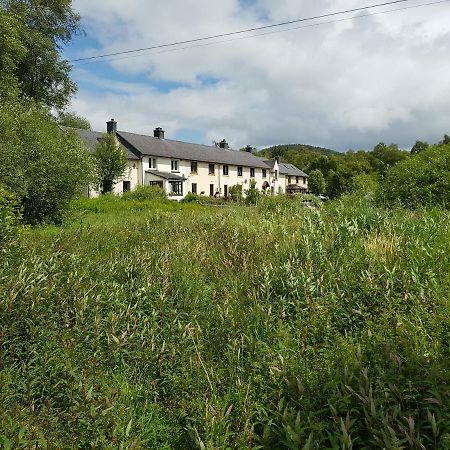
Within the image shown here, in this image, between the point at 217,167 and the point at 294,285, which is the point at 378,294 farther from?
the point at 217,167

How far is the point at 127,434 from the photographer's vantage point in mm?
2381

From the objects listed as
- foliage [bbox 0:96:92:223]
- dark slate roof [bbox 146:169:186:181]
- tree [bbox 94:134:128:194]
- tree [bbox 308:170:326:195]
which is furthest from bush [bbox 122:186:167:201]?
tree [bbox 308:170:326:195]

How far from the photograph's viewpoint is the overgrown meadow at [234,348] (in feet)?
8.16

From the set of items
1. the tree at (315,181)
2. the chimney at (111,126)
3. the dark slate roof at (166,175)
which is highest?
the chimney at (111,126)

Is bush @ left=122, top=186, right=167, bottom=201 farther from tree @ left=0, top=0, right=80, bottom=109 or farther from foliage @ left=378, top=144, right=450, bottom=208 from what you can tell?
foliage @ left=378, top=144, right=450, bottom=208

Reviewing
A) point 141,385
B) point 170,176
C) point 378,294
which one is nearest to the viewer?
point 141,385

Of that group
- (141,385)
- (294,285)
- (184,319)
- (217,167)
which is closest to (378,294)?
(294,285)

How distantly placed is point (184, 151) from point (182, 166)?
97.4 inches

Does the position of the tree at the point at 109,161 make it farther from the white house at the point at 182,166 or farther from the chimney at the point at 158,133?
the chimney at the point at 158,133

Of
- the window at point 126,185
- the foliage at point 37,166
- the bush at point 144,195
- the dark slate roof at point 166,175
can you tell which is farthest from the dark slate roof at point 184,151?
the foliage at point 37,166

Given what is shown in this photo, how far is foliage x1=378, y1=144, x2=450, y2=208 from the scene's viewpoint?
10.2m

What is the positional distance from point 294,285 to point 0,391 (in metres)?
2.74

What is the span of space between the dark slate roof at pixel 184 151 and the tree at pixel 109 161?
6.37 m

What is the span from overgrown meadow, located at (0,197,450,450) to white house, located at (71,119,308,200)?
2916 centimetres
